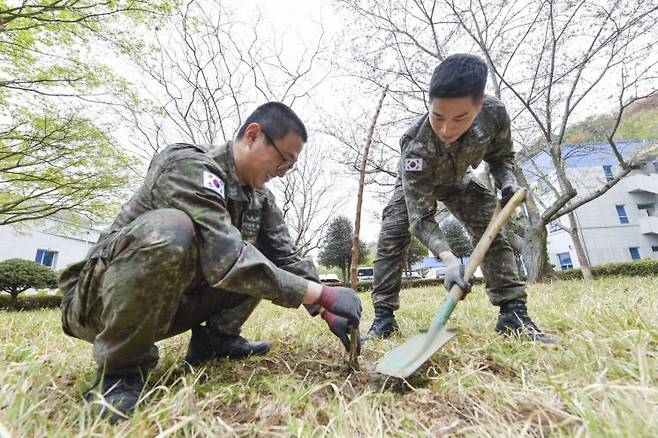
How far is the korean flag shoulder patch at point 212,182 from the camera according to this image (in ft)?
4.25

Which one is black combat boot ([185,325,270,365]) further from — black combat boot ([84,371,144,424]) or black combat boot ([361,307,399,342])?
black combat boot ([361,307,399,342])

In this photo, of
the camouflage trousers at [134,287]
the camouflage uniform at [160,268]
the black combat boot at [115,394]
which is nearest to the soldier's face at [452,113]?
the camouflage uniform at [160,268]

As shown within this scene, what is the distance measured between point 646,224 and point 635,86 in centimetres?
1940

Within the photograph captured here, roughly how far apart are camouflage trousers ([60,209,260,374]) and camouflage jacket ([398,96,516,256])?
1.31 m

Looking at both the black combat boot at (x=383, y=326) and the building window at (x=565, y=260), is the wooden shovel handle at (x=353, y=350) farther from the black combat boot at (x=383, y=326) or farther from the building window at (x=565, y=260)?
the building window at (x=565, y=260)

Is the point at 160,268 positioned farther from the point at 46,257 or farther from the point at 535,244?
the point at 46,257

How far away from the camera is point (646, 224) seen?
21.0 meters

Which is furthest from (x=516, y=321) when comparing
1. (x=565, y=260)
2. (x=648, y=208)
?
(x=648, y=208)

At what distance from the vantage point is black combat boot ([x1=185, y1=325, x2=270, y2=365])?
1802 millimetres

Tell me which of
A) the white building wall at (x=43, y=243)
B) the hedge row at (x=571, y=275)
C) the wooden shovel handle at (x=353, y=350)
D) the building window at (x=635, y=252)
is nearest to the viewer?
the wooden shovel handle at (x=353, y=350)

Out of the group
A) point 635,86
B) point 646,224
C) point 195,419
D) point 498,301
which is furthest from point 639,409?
point 646,224

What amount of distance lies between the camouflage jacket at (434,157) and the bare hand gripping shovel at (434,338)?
0.32 m

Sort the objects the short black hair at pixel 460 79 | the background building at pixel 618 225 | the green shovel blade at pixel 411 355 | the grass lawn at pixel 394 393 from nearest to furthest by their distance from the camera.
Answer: the grass lawn at pixel 394 393 < the green shovel blade at pixel 411 355 < the short black hair at pixel 460 79 < the background building at pixel 618 225

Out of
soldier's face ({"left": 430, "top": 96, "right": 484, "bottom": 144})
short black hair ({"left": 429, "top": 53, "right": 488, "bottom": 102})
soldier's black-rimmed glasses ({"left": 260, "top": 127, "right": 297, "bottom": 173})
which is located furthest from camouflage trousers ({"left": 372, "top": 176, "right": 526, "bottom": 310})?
soldier's black-rimmed glasses ({"left": 260, "top": 127, "right": 297, "bottom": 173})
